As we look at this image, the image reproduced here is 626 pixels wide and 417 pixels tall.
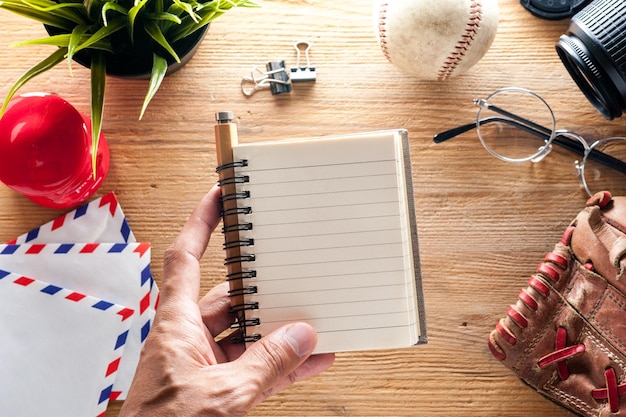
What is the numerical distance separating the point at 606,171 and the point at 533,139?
10cm

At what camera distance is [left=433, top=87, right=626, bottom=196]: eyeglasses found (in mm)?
805

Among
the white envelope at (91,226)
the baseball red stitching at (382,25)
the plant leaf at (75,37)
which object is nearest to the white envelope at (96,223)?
the white envelope at (91,226)

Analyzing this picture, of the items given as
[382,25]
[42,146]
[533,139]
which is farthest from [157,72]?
[533,139]

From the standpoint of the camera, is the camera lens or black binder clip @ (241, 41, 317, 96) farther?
black binder clip @ (241, 41, 317, 96)

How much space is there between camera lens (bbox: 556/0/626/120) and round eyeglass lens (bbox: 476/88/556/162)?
0.08m

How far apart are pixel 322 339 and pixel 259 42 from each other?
428 millimetres

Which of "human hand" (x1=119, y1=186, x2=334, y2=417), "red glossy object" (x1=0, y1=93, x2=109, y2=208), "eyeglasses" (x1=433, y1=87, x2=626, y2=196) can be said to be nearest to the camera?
"human hand" (x1=119, y1=186, x2=334, y2=417)

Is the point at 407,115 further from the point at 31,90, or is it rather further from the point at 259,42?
the point at 31,90

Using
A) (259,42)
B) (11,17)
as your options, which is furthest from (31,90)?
(259,42)

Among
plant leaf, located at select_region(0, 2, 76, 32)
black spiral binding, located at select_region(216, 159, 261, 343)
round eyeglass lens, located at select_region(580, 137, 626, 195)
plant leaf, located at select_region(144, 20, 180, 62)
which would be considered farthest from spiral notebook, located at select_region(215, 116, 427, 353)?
round eyeglass lens, located at select_region(580, 137, 626, 195)

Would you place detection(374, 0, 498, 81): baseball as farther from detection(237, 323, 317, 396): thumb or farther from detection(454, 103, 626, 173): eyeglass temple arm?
detection(237, 323, 317, 396): thumb

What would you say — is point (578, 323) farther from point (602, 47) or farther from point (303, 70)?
point (303, 70)

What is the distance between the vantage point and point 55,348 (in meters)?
0.79

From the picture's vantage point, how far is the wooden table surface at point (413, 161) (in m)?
0.80
